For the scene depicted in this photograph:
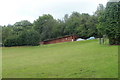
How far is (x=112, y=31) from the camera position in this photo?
43.1 ft

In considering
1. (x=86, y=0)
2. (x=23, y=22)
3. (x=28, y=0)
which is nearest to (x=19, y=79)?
(x=28, y=0)

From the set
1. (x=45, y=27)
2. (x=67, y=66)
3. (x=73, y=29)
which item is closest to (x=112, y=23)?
(x=67, y=66)

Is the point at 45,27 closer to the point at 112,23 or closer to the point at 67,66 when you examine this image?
the point at 112,23

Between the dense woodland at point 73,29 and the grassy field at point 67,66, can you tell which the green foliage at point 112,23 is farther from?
the grassy field at point 67,66

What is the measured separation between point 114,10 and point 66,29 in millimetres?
21171

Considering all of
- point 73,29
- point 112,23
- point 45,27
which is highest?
point 45,27

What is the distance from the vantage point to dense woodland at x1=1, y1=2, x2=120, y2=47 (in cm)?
1329

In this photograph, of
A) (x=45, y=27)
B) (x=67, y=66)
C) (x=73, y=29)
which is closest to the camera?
(x=67, y=66)

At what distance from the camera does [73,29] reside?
108ft

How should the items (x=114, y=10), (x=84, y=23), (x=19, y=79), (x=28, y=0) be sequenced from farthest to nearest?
(x=84, y=23) → (x=114, y=10) → (x=28, y=0) → (x=19, y=79)

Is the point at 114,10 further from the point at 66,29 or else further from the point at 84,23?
the point at 66,29

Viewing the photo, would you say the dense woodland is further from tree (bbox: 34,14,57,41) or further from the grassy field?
the grassy field

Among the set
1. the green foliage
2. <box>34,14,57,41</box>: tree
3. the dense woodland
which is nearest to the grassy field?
the green foliage

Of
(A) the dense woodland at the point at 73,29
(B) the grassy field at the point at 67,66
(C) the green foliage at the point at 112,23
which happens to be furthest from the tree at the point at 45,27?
(B) the grassy field at the point at 67,66
